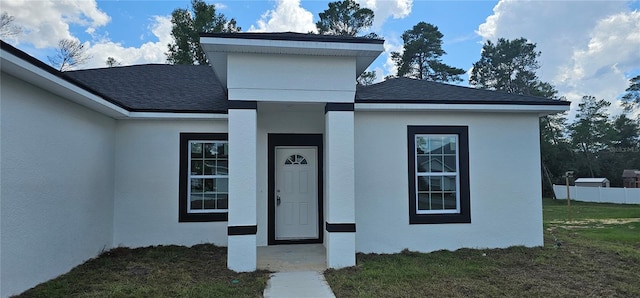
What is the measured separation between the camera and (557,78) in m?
35.2

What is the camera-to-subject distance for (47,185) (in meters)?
5.29

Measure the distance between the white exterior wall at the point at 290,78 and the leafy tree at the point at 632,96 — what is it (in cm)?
4045

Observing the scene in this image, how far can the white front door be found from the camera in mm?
8383

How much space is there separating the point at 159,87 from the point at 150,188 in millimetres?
2610

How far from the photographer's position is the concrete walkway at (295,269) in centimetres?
508

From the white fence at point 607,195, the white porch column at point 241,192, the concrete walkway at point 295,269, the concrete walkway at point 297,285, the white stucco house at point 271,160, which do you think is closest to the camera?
the concrete walkway at point 297,285

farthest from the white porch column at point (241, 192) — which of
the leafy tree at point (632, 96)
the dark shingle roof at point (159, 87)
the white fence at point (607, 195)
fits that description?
the leafy tree at point (632, 96)

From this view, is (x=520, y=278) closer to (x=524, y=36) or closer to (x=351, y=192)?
(x=351, y=192)

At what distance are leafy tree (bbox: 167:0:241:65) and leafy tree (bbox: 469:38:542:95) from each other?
2530 centimetres

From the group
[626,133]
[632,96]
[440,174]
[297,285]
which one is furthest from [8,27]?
[626,133]

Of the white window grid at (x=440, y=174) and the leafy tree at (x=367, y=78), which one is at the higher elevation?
the leafy tree at (x=367, y=78)

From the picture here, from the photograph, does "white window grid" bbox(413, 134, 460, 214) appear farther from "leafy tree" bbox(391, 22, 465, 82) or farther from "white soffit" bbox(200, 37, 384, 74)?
"leafy tree" bbox(391, 22, 465, 82)

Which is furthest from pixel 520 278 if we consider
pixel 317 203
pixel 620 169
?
pixel 620 169

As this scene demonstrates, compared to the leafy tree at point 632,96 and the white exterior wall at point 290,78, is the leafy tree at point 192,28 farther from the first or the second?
the leafy tree at point 632,96
